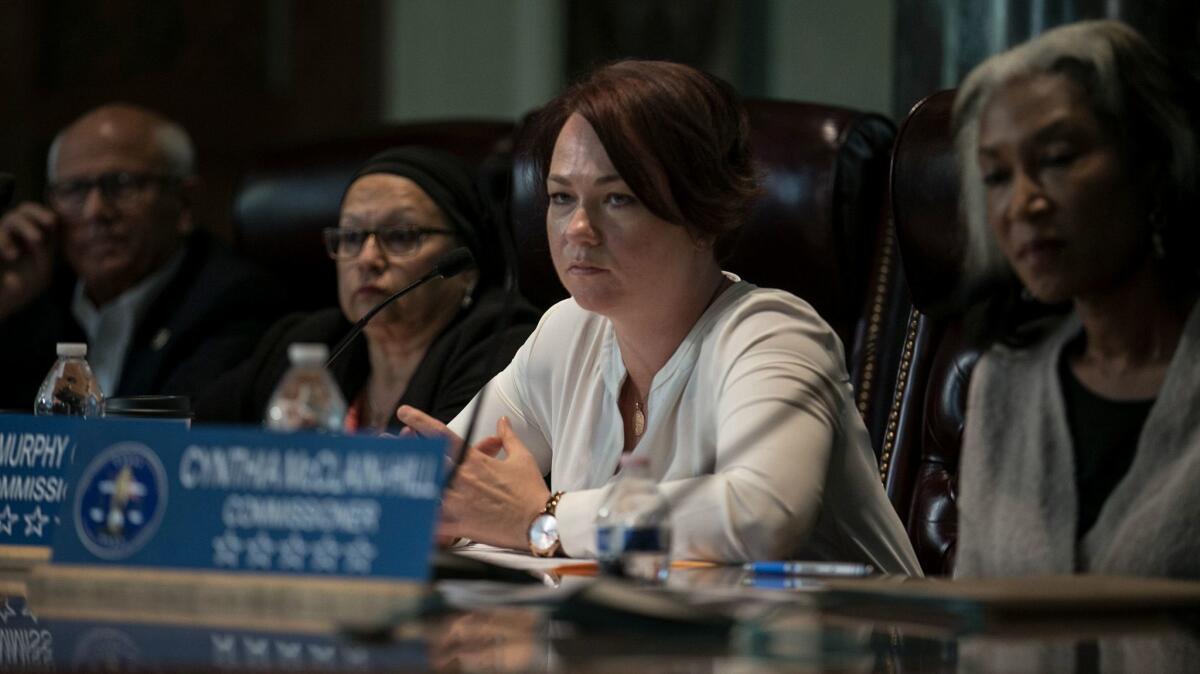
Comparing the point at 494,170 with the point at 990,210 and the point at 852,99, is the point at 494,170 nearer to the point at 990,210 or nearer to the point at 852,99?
the point at 852,99

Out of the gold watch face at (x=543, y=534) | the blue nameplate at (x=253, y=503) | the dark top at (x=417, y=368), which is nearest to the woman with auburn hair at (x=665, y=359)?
the gold watch face at (x=543, y=534)

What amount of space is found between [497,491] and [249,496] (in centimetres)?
54

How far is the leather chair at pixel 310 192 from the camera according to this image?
9.39 feet

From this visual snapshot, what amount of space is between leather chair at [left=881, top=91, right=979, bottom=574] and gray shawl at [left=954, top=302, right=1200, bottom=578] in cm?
7

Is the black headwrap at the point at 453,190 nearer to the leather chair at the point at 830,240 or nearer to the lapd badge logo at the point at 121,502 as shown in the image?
the leather chair at the point at 830,240

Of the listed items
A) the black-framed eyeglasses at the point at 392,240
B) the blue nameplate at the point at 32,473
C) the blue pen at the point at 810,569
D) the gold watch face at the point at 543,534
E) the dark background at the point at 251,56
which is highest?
the dark background at the point at 251,56

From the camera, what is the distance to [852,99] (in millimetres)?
3654

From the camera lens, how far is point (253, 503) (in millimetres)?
1113

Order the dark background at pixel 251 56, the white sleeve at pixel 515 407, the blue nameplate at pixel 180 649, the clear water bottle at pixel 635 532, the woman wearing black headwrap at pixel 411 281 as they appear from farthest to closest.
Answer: the dark background at pixel 251 56
the woman wearing black headwrap at pixel 411 281
the white sleeve at pixel 515 407
the clear water bottle at pixel 635 532
the blue nameplate at pixel 180 649

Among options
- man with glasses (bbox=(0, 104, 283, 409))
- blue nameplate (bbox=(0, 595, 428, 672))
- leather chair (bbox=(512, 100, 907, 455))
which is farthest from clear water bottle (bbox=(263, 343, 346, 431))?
man with glasses (bbox=(0, 104, 283, 409))

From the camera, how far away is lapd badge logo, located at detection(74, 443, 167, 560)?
1156mm

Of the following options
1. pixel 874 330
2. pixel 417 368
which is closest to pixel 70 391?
pixel 417 368

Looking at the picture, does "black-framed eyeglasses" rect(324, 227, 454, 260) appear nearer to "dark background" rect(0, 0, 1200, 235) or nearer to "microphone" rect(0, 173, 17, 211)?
"microphone" rect(0, 173, 17, 211)

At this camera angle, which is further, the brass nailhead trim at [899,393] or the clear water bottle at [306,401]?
the brass nailhead trim at [899,393]
